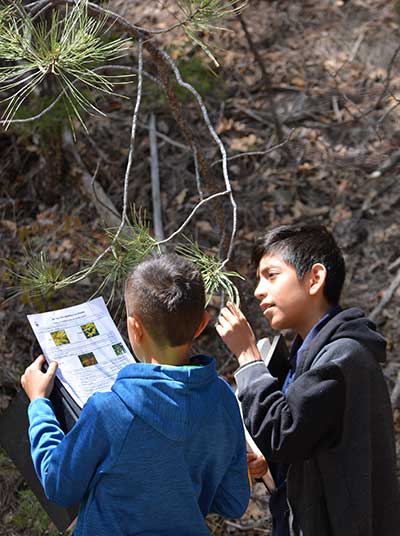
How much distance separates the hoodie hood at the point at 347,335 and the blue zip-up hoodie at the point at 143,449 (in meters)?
0.34

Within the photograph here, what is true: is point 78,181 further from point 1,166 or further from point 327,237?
point 327,237

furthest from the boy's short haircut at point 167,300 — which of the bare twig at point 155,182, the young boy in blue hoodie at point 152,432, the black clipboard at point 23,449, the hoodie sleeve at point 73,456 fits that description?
the bare twig at point 155,182

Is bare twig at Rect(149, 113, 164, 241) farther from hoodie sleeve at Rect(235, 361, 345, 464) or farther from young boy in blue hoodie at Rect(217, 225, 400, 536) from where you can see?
hoodie sleeve at Rect(235, 361, 345, 464)

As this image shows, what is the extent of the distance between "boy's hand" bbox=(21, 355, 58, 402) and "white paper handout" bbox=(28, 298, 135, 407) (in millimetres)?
41

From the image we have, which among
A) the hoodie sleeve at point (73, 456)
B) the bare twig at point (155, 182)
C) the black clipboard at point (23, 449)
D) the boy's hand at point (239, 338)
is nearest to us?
the hoodie sleeve at point (73, 456)

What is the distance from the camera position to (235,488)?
83.0 inches

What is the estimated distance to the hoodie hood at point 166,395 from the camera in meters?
1.87

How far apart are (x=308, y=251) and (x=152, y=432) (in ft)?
2.66

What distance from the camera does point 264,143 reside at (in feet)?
17.9

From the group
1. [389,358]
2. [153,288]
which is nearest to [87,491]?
[153,288]

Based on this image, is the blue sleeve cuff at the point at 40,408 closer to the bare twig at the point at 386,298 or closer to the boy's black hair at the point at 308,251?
the boy's black hair at the point at 308,251

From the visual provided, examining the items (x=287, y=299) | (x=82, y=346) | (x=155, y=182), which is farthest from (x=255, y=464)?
(x=155, y=182)

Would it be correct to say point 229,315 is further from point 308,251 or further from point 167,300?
point 167,300

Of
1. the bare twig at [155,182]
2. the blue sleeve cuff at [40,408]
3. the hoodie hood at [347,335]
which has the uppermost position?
the bare twig at [155,182]
